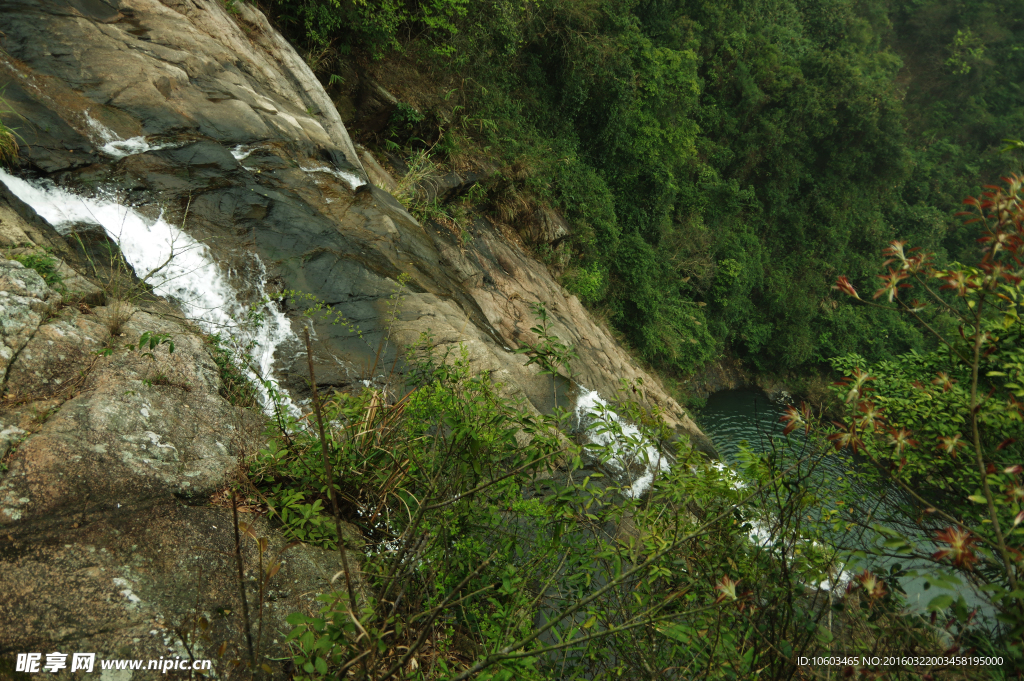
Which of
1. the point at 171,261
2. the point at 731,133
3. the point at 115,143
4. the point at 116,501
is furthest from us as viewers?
the point at 731,133

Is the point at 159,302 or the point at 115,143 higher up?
the point at 115,143

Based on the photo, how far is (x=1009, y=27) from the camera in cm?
2436

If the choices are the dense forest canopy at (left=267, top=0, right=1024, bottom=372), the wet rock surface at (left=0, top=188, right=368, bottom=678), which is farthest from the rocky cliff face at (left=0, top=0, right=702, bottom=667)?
the dense forest canopy at (left=267, top=0, right=1024, bottom=372)

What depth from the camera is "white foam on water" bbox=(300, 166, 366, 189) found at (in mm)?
5996

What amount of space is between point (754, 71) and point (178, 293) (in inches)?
792

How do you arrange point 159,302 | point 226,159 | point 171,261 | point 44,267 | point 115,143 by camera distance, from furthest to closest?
point 226,159 → point 115,143 → point 171,261 → point 159,302 → point 44,267

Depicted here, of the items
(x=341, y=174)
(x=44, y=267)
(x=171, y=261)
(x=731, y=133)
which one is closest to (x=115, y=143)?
(x=171, y=261)

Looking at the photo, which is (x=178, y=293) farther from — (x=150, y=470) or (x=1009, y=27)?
(x=1009, y=27)

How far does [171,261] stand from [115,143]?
1.31m

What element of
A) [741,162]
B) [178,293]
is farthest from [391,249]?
[741,162]

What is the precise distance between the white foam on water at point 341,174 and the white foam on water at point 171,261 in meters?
1.70

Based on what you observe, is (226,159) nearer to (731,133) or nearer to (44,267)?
(44,267)

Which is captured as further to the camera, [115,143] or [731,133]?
[731,133]

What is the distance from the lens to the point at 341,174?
20.5 ft
